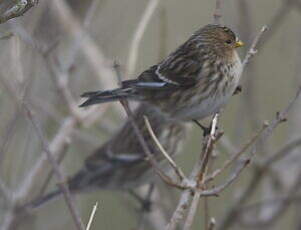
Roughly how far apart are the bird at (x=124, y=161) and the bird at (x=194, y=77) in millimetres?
1087

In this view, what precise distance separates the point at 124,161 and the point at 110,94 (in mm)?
1880

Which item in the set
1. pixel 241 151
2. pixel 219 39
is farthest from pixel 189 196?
pixel 219 39

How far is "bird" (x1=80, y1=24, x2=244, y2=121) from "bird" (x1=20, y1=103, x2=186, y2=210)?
1087mm

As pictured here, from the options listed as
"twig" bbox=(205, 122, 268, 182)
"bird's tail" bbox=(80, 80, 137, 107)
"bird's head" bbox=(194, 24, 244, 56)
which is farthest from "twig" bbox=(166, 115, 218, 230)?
"bird's head" bbox=(194, 24, 244, 56)

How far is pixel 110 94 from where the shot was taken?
4035 mm

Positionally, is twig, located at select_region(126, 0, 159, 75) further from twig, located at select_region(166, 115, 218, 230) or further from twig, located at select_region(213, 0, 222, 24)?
twig, located at select_region(166, 115, 218, 230)

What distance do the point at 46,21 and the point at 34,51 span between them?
101cm

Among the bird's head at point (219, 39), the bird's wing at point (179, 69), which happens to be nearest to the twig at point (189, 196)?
the bird's wing at point (179, 69)

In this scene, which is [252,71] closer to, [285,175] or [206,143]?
[285,175]

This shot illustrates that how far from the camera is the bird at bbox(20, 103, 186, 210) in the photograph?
563 cm

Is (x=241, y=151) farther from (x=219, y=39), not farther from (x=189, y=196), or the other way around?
(x=219, y=39)

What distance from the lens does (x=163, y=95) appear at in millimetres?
Result: 4496

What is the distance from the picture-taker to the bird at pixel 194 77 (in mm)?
4219

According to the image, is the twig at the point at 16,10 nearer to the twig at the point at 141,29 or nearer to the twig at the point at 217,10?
the twig at the point at 217,10
